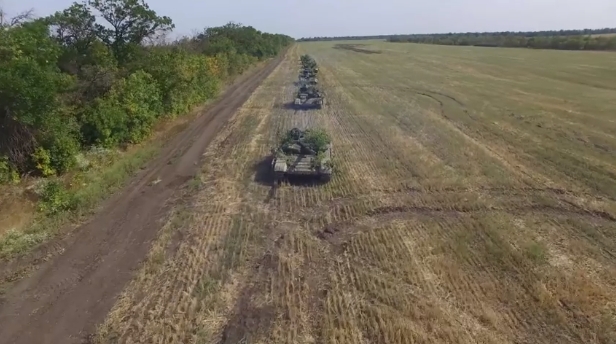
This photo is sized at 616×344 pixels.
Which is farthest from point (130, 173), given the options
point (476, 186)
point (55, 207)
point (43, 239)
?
point (476, 186)

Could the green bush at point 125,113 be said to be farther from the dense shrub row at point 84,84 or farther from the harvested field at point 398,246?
the harvested field at point 398,246

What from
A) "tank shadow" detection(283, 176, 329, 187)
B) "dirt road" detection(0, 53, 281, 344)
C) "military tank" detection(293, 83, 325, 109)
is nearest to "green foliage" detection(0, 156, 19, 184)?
"dirt road" detection(0, 53, 281, 344)

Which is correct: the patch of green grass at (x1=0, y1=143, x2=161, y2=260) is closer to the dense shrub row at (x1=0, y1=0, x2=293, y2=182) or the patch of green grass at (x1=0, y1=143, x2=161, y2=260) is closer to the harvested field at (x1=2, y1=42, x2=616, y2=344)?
the dense shrub row at (x1=0, y1=0, x2=293, y2=182)

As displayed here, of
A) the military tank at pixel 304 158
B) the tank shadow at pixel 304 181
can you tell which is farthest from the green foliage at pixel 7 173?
the tank shadow at pixel 304 181

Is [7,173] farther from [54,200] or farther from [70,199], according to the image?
[70,199]

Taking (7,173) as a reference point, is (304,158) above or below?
below

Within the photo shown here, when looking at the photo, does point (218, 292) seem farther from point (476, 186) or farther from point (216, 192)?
point (476, 186)

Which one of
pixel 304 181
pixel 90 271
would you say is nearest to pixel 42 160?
pixel 90 271
